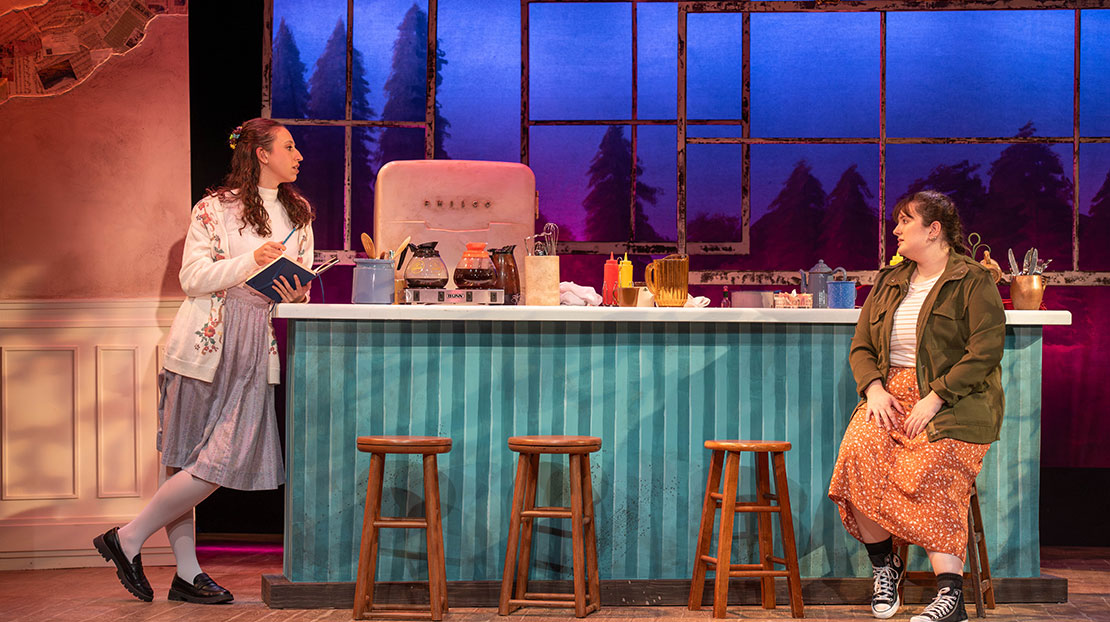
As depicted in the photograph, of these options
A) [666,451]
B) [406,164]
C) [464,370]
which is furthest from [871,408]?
[406,164]

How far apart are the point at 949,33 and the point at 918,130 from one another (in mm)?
539

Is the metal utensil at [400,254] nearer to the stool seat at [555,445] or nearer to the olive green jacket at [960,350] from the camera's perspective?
the stool seat at [555,445]

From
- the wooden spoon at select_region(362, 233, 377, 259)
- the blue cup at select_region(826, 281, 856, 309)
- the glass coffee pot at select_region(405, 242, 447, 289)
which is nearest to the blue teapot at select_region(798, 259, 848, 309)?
the blue cup at select_region(826, 281, 856, 309)

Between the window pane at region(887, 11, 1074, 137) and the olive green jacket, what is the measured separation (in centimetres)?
232

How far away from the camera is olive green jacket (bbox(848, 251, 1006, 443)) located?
139 inches

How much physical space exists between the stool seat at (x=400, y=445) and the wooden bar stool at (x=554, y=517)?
0.86 feet

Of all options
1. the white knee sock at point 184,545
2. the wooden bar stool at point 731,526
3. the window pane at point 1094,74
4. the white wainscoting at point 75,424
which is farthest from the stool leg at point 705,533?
the window pane at point 1094,74

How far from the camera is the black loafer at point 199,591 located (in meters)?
3.99

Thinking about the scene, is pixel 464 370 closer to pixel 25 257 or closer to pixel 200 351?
pixel 200 351

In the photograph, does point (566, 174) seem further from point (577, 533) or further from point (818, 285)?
point (577, 533)

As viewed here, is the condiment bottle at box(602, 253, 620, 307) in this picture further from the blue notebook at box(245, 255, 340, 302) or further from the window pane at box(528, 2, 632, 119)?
the window pane at box(528, 2, 632, 119)

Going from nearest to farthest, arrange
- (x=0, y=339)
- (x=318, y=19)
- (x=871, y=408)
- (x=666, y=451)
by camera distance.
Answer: (x=871, y=408) < (x=666, y=451) < (x=0, y=339) < (x=318, y=19)

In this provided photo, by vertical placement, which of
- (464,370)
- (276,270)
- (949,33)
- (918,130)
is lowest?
(464,370)

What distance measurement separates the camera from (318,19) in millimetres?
5727
